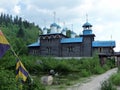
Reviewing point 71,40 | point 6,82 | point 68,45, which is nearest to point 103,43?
point 71,40

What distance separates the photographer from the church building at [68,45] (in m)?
38.4

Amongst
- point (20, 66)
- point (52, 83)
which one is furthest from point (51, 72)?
point (20, 66)

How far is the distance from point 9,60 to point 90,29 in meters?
26.6

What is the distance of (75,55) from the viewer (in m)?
40.1

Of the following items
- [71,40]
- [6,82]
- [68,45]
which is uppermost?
[71,40]

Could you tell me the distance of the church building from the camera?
126ft

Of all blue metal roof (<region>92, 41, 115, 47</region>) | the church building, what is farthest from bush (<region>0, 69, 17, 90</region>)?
blue metal roof (<region>92, 41, 115, 47</region>)

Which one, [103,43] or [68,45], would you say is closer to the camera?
[103,43]

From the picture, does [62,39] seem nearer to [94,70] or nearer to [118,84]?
[94,70]

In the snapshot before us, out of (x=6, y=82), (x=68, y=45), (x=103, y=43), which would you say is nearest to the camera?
(x=6, y=82)

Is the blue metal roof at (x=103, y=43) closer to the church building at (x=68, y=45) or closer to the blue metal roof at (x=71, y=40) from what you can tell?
the church building at (x=68, y=45)

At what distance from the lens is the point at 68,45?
40719 mm

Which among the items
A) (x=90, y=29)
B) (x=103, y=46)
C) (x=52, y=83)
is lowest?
(x=52, y=83)

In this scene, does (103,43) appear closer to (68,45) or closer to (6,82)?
(68,45)
